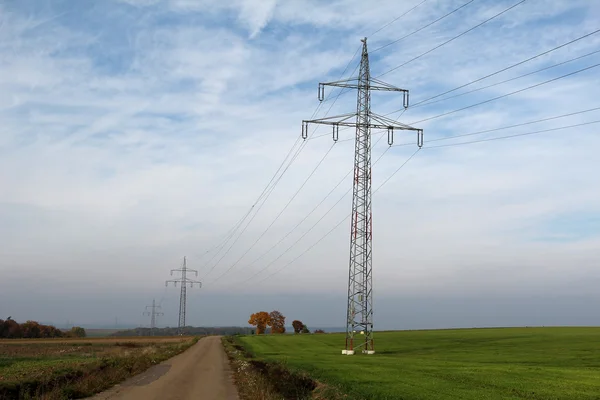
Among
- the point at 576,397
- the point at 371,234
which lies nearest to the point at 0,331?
the point at 371,234

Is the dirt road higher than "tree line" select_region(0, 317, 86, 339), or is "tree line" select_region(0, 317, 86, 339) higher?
the dirt road

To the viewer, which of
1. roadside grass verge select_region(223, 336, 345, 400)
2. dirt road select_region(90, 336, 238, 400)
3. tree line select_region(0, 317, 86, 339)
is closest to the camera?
roadside grass verge select_region(223, 336, 345, 400)

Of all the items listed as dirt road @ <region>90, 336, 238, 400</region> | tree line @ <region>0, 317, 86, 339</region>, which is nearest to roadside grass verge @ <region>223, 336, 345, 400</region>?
dirt road @ <region>90, 336, 238, 400</region>

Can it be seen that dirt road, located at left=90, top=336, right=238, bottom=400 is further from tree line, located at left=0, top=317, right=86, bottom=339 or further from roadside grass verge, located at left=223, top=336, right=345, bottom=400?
tree line, located at left=0, top=317, right=86, bottom=339

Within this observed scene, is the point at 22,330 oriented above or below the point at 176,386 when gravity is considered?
below

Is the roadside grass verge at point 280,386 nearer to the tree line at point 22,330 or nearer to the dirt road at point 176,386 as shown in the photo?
the dirt road at point 176,386

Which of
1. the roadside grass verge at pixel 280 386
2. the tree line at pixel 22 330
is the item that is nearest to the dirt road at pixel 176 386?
the roadside grass verge at pixel 280 386

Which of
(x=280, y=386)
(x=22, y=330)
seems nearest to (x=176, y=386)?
(x=280, y=386)

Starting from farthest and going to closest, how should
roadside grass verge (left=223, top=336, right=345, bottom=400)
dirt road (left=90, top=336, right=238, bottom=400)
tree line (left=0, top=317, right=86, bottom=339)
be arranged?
tree line (left=0, top=317, right=86, bottom=339), dirt road (left=90, top=336, right=238, bottom=400), roadside grass verge (left=223, top=336, right=345, bottom=400)

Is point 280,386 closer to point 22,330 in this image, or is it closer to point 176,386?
point 176,386

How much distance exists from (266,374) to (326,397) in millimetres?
12870

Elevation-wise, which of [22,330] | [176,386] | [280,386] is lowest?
[22,330]

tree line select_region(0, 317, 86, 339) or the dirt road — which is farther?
tree line select_region(0, 317, 86, 339)

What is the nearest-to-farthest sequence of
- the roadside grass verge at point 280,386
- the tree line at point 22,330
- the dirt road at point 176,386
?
the roadside grass verge at point 280,386 < the dirt road at point 176,386 < the tree line at point 22,330
